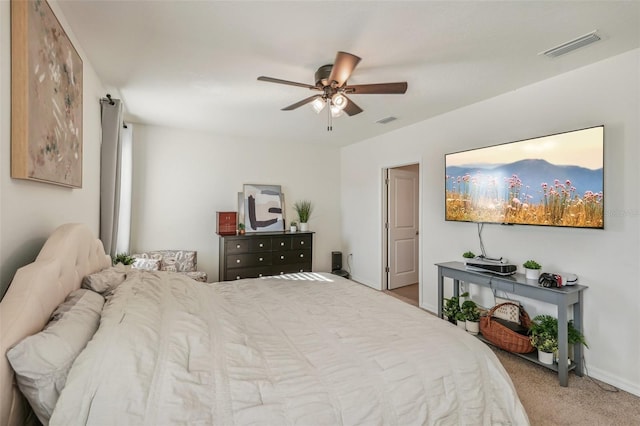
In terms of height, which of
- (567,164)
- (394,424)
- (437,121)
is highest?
(437,121)

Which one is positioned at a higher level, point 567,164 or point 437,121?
point 437,121

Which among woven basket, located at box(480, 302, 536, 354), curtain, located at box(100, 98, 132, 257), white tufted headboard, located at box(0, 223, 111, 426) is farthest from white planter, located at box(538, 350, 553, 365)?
curtain, located at box(100, 98, 132, 257)

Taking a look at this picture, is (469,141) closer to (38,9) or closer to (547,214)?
(547,214)

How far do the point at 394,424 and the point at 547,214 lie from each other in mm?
2470

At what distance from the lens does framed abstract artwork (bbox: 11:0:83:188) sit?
3.97 feet

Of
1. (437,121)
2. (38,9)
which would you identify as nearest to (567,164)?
(437,121)

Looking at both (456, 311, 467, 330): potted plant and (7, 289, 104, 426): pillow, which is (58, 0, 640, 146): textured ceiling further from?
(456, 311, 467, 330): potted plant

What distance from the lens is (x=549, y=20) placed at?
1860mm

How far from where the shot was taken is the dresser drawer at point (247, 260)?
432 cm

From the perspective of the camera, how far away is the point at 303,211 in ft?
17.2

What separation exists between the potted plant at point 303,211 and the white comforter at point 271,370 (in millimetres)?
3372

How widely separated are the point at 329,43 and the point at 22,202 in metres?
2.00

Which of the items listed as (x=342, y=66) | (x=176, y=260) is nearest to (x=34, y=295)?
(x=342, y=66)

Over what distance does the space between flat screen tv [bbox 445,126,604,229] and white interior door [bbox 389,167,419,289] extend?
146 centimetres
